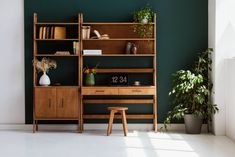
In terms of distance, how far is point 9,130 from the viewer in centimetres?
820

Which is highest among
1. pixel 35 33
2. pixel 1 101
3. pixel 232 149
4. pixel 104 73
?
pixel 35 33

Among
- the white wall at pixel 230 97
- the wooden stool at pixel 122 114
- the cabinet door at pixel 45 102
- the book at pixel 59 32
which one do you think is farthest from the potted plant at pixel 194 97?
the book at pixel 59 32

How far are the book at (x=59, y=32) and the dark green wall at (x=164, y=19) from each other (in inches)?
13.4

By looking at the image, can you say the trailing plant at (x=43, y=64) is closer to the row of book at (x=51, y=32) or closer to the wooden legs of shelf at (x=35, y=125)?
the row of book at (x=51, y=32)

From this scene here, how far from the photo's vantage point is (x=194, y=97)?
775cm

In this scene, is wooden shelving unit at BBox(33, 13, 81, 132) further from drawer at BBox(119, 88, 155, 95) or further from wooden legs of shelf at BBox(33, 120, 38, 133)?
drawer at BBox(119, 88, 155, 95)

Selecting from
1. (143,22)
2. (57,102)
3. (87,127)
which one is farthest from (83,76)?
(143,22)

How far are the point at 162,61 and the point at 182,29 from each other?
695mm

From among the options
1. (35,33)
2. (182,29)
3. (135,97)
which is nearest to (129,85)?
(135,97)

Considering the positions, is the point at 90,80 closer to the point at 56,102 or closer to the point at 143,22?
the point at 56,102

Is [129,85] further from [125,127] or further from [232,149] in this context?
[232,149]

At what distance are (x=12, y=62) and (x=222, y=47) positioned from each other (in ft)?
12.5

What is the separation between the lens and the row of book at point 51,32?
26.2 ft

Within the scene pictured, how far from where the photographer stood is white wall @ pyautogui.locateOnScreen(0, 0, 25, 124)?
326 inches
